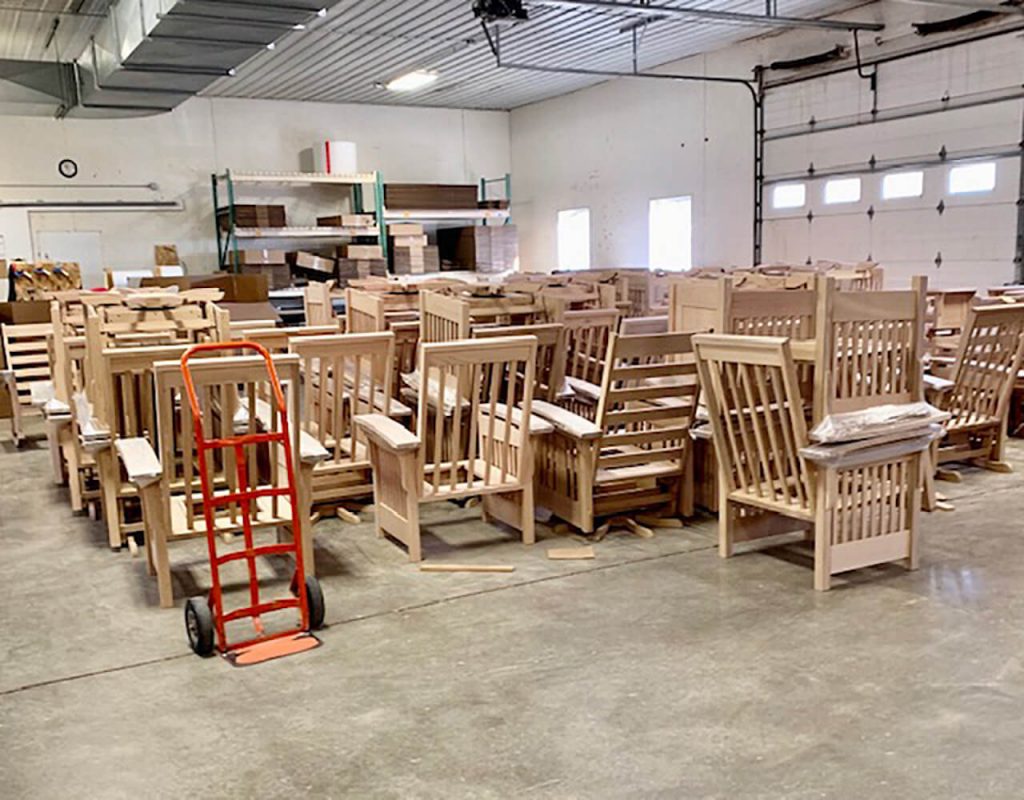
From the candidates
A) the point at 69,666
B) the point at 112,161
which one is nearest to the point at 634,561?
→ the point at 69,666

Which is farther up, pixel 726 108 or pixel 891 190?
pixel 726 108

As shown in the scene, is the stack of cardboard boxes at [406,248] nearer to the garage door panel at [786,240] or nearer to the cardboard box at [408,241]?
the cardboard box at [408,241]

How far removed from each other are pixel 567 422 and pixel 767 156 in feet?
24.0

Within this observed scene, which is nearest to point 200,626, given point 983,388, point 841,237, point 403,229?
point 983,388

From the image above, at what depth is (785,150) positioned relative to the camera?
10359mm

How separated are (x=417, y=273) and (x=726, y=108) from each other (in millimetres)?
4751

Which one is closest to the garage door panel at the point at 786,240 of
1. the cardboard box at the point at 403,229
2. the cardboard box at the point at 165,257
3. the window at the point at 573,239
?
the window at the point at 573,239

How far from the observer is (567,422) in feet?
14.7

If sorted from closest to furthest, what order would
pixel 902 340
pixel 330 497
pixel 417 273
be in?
pixel 902 340 < pixel 330 497 < pixel 417 273

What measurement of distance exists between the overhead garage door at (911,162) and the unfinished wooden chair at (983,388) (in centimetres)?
337

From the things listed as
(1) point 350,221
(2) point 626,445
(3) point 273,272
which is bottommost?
(2) point 626,445

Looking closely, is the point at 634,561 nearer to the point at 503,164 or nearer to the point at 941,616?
the point at 941,616

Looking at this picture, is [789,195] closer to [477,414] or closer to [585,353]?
[585,353]

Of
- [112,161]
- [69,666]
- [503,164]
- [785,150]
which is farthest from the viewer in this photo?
[503,164]
